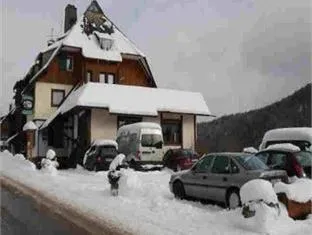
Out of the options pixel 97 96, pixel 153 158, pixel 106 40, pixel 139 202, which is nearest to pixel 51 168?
pixel 153 158

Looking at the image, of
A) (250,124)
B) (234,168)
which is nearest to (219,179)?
(234,168)

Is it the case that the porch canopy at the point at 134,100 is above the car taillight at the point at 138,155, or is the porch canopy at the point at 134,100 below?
above

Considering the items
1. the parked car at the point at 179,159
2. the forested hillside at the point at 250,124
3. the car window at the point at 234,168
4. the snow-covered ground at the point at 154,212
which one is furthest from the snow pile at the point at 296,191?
the forested hillside at the point at 250,124

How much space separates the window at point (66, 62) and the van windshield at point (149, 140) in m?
16.9

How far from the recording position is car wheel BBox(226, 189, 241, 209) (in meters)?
12.5

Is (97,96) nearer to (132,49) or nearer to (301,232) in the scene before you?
(132,49)

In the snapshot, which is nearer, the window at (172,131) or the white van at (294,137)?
the white van at (294,137)

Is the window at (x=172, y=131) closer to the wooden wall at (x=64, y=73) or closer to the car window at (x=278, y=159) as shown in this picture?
the wooden wall at (x=64, y=73)

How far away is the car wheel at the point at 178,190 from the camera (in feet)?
49.1

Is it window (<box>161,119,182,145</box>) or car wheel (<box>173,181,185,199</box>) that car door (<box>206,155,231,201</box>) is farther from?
window (<box>161,119,182,145</box>)

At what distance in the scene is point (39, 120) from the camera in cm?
3966

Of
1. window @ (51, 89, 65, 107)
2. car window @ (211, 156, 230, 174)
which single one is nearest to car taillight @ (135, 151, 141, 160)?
car window @ (211, 156, 230, 174)

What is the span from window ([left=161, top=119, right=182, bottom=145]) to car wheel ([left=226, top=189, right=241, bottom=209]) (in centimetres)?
2179

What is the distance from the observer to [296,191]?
1152 cm
